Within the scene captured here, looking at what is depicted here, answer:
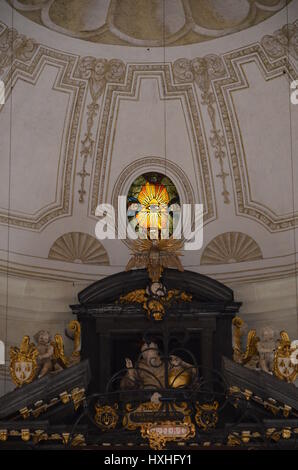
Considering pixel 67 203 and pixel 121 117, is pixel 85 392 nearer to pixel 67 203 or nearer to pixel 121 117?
pixel 67 203

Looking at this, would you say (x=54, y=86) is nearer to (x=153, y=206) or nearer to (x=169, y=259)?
(x=153, y=206)

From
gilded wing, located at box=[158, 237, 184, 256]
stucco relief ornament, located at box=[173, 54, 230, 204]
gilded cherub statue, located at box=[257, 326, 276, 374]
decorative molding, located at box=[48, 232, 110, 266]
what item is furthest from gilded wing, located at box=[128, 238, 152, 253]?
gilded cherub statue, located at box=[257, 326, 276, 374]

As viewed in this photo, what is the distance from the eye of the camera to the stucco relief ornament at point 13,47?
800 inches

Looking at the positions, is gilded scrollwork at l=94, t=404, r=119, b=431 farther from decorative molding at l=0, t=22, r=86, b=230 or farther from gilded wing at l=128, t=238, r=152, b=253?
decorative molding at l=0, t=22, r=86, b=230

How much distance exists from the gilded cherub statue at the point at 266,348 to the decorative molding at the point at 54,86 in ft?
14.5

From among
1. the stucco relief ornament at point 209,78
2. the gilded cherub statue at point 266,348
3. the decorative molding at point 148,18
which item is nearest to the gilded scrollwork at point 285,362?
the gilded cherub statue at point 266,348

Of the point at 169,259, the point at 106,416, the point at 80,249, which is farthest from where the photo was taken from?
the point at 80,249

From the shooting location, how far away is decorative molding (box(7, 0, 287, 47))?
795 inches

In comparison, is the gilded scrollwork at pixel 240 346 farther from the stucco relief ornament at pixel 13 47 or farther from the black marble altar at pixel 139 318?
the stucco relief ornament at pixel 13 47

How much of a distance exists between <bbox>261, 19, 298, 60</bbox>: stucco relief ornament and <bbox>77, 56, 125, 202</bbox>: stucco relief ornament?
8.97ft

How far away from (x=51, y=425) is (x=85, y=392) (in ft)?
3.60

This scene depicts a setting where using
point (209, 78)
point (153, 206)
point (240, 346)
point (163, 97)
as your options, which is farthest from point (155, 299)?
point (209, 78)

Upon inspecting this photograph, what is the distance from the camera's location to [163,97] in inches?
854

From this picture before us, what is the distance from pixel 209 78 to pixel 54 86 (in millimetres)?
2877
